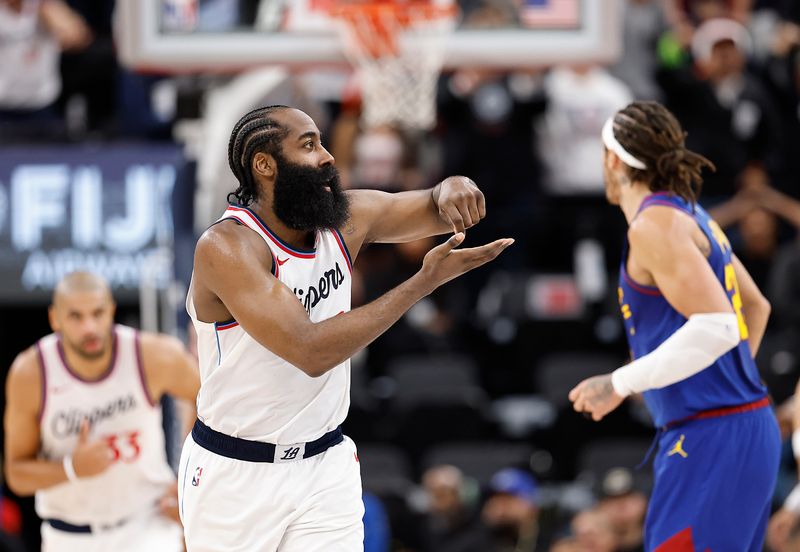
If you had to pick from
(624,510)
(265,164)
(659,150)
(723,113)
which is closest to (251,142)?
(265,164)

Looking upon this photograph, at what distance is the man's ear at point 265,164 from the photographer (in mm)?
4680

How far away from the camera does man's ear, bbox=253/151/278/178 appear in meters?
4.68

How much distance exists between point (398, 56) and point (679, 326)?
4.93 meters

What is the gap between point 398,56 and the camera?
31.4 ft

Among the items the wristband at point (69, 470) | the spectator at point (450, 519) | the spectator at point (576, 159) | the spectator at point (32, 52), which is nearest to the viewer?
the wristband at point (69, 470)

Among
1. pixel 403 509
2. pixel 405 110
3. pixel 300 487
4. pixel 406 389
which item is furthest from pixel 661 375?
pixel 406 389

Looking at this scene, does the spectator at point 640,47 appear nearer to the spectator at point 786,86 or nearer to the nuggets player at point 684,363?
the spectator at point 786,86

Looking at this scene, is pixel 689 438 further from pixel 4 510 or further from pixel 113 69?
pixel 113 69

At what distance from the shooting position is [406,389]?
10.7 metres

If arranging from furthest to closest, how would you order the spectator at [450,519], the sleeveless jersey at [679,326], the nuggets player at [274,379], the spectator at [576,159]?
the spectator at [576,159]
the spectator at [450,519]
the sleeveless jersey at [679,326]
the nuggets player at [274,379]

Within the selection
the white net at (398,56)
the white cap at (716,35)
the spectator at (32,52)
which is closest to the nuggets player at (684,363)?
the white net at (398,56)

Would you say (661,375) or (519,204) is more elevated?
(661,375)

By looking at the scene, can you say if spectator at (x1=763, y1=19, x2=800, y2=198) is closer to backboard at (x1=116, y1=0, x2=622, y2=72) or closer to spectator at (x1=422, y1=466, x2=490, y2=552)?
backboard at (x1=116, y1=0, x2=622, y2=72)

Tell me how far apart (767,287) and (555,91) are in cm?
262
